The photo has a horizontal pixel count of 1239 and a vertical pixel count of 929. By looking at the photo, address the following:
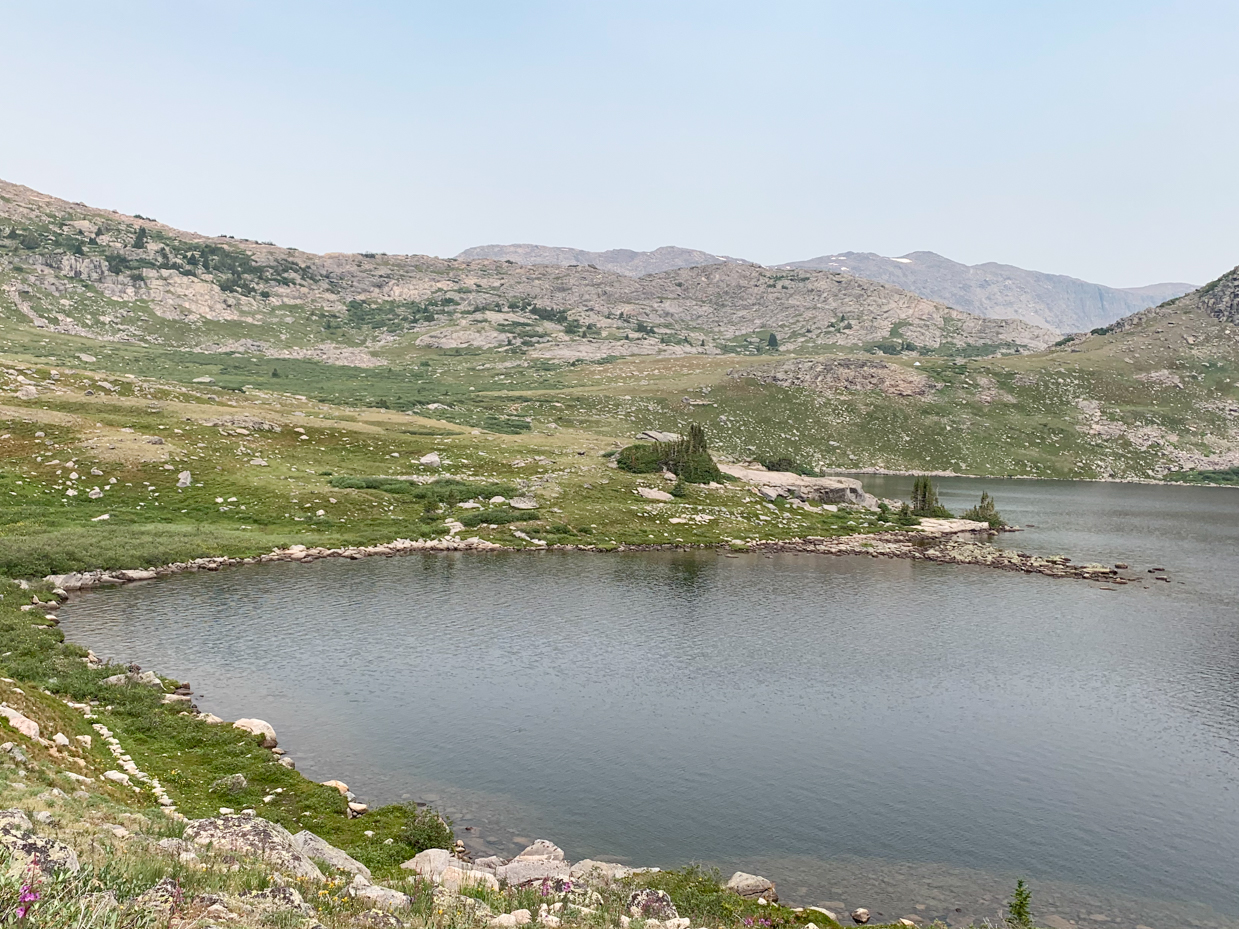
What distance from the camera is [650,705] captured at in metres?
42.8

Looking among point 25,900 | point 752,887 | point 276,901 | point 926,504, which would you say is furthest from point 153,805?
point 926,504

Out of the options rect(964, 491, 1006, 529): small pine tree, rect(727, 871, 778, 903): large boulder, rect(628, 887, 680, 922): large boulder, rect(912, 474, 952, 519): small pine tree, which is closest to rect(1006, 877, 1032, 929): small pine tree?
rect(727, 871, 778, 903): large boulder

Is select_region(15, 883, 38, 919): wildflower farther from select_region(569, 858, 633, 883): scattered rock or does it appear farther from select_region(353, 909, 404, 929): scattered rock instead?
select_region(569, 858, 633, 883): scattered rock

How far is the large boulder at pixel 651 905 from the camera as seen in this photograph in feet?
67.8

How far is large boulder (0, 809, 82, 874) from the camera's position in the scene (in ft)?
38.3

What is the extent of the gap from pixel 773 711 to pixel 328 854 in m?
26.7

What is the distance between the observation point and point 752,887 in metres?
25.2

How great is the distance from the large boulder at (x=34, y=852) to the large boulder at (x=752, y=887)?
63.5 feet

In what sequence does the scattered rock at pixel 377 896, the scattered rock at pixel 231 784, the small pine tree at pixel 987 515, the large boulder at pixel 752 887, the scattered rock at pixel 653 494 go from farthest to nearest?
the small pine tree at pixel 987 515 → the scattered rock at pixel 653 494 → the scattered rock at pixel 231 784 → the large boulder at pixel 752 887 → the scattered rock at pixel 377 896

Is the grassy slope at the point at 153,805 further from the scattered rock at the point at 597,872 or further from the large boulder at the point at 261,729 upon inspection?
the scattered rock at the point at 597,872

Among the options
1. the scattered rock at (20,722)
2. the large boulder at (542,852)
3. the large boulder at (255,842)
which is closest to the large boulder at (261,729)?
the scattered rock at (20,722)

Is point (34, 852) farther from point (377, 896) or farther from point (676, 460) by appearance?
point (676, 460)

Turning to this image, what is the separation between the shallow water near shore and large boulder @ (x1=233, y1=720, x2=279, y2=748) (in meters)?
1.28

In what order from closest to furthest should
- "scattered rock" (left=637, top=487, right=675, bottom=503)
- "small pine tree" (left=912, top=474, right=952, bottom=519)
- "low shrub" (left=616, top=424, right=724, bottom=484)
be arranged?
1. "scattered rock" (left=637, top=487, right=675, bottom=503)
2. "low shrub" (left=616, top=424, right=724, bottom=484)
3. "small pine tree" (left=912, top=474, right=952, bottom=519)
